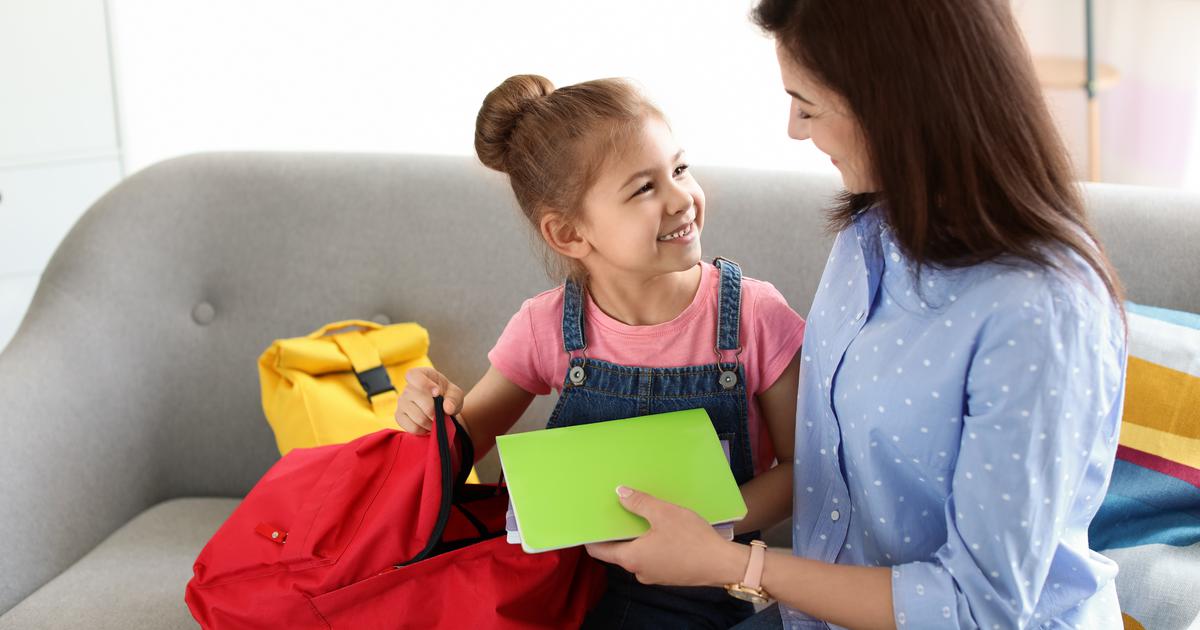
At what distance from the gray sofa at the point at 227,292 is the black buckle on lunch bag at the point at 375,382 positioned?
0.41ft

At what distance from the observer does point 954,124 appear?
0.97 metres

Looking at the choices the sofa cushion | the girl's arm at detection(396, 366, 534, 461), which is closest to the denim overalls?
the girl's arm at detection(396, 366, 534, 461)

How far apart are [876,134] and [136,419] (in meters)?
1.43

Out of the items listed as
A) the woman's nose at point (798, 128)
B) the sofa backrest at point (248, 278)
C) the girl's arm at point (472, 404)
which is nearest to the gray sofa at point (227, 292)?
the sofa backrest at point (248, 278)

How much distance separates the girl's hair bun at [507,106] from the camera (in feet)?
4.47

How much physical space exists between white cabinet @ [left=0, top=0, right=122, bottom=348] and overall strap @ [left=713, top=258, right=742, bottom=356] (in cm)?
226

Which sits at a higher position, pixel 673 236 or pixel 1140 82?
pixel 1140 82

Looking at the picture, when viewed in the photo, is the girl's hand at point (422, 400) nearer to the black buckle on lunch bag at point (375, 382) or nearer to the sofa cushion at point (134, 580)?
the black buckle on lunch bag at point (375, 382)

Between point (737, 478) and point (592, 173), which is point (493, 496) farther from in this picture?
point (592, 173)

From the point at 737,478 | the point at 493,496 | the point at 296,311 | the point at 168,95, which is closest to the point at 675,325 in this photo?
the point at 737,478

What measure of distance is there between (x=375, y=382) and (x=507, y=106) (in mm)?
631

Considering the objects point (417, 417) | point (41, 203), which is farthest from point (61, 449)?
point (41, 203)

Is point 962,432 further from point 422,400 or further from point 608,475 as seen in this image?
point 422,400

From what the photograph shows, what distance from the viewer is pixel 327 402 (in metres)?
1.75
